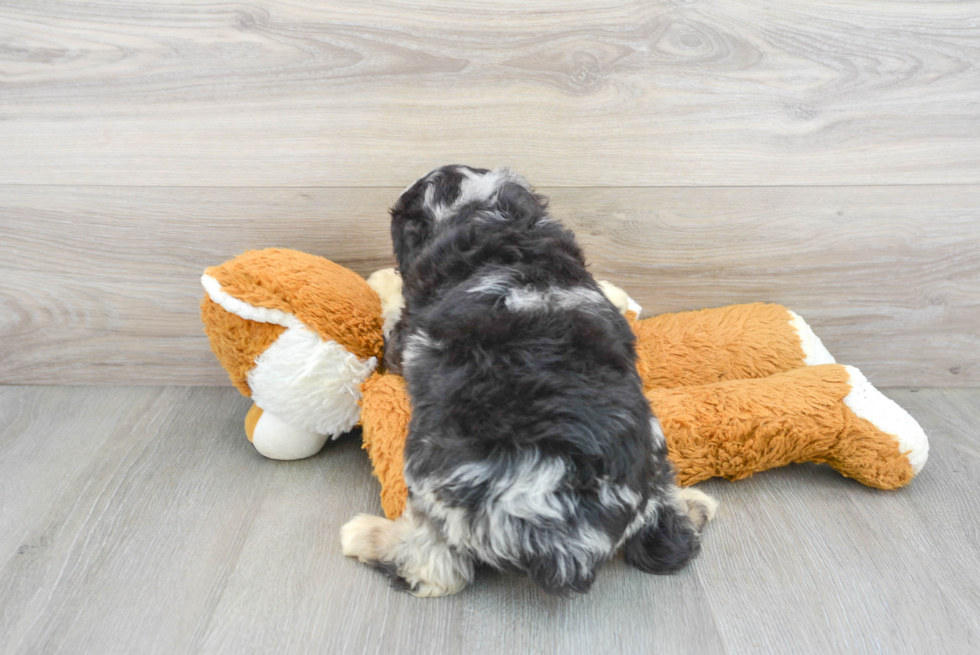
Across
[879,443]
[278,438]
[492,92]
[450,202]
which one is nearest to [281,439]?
[278,438]

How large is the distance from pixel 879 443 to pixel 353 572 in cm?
109

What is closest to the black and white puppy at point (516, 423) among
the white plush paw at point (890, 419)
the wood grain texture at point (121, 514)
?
the wood grain texture at point (121, 514)

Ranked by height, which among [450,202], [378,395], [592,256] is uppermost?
[450,202]

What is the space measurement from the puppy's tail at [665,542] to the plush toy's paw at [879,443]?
0.45 metres

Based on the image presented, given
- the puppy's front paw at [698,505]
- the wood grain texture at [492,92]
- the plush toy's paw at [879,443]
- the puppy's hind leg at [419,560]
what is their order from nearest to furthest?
the puppy's hind leg at [419,560], the puppy's front paw at [698,505], the plush toy's paw at [879,443], the wood grain texture at [492,92]

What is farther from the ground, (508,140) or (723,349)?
(508,140)

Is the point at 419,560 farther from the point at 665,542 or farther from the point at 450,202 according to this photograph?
the point at 450,202

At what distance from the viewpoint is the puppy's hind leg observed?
3.79 feet

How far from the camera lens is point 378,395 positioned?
54.3 inches

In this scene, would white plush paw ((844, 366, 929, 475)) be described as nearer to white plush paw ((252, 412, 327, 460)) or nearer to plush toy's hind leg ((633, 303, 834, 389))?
plush toy's hind leg ((633, 303, 834, 389))

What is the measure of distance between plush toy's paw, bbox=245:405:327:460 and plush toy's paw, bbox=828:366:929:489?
114cm

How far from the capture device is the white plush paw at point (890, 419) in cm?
144

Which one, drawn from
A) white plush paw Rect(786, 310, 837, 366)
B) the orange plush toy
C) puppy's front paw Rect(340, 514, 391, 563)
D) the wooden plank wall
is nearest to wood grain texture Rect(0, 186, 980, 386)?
the wooden plank wall

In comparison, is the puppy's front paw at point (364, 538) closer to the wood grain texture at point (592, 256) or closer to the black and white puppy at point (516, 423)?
the black and white puppy at point (516, 423)
